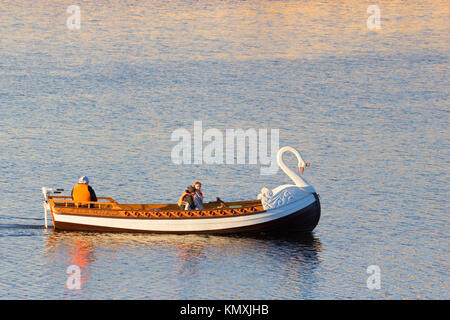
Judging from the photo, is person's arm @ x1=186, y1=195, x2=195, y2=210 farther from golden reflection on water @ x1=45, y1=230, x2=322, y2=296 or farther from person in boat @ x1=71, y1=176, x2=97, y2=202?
person in boat @ x1=71, y1=176, x2=97, y2=202

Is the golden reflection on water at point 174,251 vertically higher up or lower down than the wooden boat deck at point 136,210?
lower down

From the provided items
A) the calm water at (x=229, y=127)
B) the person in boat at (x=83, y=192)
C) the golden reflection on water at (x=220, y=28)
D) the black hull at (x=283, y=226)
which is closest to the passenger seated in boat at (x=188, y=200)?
the black hull at (x=283, y=226)

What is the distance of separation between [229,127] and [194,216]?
69.0 feet

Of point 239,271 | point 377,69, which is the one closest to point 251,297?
point 239,271

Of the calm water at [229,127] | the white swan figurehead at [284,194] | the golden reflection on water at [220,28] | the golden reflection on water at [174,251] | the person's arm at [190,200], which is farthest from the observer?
the golden reflection on water at [220,28]

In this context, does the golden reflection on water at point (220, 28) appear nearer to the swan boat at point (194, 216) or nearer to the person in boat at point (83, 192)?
the person in boat at point (83, 192)

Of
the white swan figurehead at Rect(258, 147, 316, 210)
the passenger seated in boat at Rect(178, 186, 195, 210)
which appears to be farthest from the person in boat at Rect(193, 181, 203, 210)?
the white swan figurehead at Rect(258, 147, 316, 210)

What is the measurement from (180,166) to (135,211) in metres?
12.2

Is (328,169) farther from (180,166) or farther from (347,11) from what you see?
(347,11)

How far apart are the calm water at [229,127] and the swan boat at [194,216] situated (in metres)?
0.48

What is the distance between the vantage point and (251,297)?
106ft

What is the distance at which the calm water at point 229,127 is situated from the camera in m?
34.7

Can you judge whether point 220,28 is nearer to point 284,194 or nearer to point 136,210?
point 284,194
